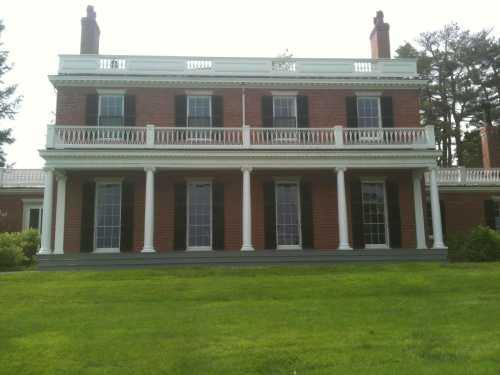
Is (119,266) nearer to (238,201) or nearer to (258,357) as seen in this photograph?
(238,201)

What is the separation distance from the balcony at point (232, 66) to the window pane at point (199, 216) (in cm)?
494

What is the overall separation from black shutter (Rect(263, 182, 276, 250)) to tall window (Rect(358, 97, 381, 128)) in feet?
16.0

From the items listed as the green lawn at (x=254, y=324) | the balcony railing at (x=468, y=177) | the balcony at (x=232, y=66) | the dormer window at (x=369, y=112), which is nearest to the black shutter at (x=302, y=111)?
the balcony at (x=232, y=66)

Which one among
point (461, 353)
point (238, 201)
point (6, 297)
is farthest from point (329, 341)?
point (238, 201)

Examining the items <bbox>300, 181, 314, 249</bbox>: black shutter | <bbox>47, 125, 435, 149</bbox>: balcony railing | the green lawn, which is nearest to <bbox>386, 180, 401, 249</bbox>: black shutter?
<bbox>47, 125, 435, 149</bbox>: balcony railing

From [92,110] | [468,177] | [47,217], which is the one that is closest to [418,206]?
[468,177]

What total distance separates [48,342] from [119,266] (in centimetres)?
1041

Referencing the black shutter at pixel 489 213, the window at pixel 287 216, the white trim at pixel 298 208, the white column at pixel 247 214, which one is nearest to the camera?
the white column at pixel 247 214

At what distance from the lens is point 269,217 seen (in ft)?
67.5

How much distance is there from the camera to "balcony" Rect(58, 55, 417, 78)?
21.7 m

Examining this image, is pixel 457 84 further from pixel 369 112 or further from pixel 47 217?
pixel 47 217

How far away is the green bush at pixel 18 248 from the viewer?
19172mm

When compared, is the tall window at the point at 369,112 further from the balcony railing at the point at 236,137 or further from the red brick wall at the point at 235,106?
the balcony railing at the point at 236,137

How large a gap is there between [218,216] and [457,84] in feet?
96.4
